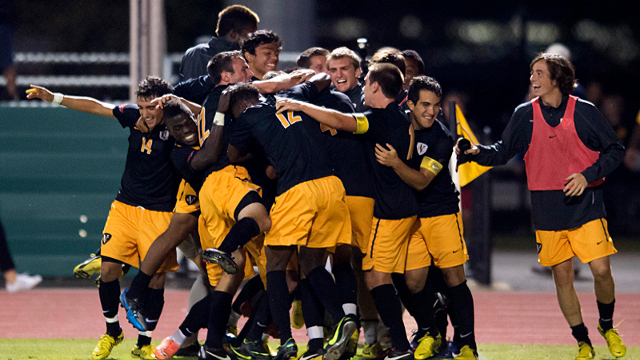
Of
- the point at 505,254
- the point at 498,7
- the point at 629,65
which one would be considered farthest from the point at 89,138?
the point at 629,65

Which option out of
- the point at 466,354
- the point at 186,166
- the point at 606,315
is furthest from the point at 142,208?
the point at 606,315

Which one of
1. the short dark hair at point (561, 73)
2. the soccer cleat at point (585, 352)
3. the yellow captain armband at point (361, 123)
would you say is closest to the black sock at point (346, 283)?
the yellow captain armband at point (361, 123)

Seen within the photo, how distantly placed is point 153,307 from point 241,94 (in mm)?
1805

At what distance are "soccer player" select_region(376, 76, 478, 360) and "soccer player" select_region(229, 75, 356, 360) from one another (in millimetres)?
493

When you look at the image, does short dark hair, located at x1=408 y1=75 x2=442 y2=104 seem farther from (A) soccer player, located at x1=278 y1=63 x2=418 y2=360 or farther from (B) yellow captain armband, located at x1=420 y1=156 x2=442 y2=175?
(B) yellow captain armband, located at x1=420 y1=156 x2=442 y2=175

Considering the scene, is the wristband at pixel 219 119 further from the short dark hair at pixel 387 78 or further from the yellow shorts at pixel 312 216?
the short dark hair at pixel 387 78

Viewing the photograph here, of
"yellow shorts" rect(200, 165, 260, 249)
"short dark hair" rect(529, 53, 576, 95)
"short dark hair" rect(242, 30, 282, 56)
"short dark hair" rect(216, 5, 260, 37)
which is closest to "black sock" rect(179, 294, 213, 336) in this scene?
"yellow shorts" rect(200, 165, 260, 249)

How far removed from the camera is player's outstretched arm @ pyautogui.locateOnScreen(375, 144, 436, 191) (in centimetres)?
577

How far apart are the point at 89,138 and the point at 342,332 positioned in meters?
5.08

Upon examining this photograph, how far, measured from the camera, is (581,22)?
16.2 m

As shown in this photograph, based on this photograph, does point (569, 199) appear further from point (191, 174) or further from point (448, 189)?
point (191, 174)

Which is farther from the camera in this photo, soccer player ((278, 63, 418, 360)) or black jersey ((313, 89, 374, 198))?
black jersey ((313, 89, 374, 198))

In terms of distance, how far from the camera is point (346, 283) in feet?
19.3

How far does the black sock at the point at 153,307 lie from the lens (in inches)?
248
